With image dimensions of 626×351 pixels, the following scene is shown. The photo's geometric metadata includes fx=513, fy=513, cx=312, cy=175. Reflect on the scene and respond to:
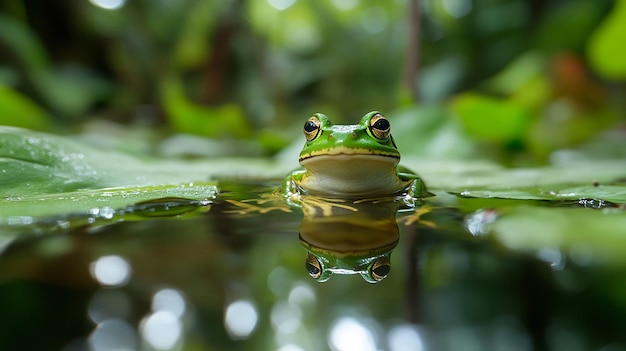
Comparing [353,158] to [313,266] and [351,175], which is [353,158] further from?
[313,266]

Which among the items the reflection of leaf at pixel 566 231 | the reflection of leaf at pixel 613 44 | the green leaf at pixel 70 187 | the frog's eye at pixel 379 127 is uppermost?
the reflection of leaf at pixel 613 44

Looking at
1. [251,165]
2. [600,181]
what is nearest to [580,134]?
[600,181]

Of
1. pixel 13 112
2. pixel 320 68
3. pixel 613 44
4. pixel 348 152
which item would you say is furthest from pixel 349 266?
pixel 320 68

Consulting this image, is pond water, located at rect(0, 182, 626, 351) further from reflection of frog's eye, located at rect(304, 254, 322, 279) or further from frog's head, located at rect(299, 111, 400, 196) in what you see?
frog's head, located at rect(299, 111, 400, 196)

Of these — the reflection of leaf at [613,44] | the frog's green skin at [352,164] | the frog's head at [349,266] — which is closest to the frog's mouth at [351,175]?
the frog's green skin at [352,164]

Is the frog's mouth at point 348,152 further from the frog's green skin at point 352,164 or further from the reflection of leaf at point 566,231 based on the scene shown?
the reflection of leaf at point 566,231

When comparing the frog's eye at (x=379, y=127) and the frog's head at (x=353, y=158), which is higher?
the frog's eye at (x=379, y=127)

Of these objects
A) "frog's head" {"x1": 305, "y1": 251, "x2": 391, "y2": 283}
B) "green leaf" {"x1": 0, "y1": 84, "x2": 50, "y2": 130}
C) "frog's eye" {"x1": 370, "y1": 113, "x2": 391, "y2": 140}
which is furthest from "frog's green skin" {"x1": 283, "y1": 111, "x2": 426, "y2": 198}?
"green leaf" {"x1": 0, "y1": 84, "x2": 50, "y2": 130}
